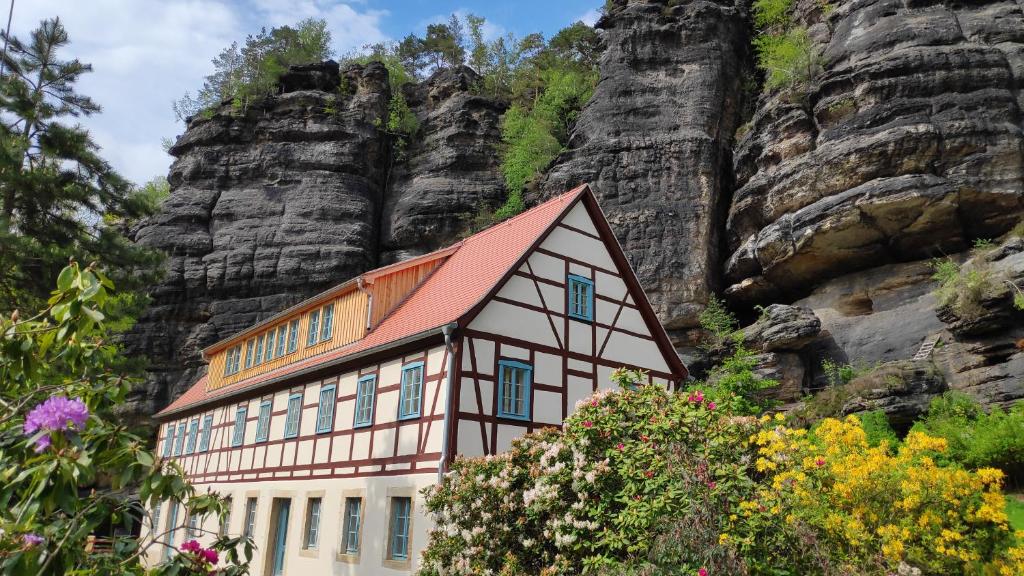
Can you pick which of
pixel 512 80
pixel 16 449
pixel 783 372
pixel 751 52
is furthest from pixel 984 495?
pixel 512 80

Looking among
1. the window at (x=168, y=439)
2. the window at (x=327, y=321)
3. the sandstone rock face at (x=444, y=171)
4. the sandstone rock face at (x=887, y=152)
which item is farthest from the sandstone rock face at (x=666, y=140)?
the window at (x=168, y=439)

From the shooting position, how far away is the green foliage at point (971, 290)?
701 inches

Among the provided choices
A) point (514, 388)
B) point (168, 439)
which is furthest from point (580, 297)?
point (168, 439)

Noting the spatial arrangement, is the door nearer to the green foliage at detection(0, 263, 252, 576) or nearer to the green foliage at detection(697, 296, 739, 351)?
the green foliage at detection(0, 263, 252, 576)

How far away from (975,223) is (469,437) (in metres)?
19.0

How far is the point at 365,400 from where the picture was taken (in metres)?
14.1

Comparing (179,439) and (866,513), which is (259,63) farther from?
(866,513)

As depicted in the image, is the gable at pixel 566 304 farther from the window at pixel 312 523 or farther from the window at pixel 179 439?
the window at pixel 179 439

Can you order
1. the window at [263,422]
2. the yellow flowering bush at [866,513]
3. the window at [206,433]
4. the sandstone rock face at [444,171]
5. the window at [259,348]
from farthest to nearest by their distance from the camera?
the sandstone rock face at [444,171] → the window at [206,433] → the window at [259,348] → the window at [263,422] → the yellow flowering bush at [866,513]

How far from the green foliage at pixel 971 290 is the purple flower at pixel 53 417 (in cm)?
2019

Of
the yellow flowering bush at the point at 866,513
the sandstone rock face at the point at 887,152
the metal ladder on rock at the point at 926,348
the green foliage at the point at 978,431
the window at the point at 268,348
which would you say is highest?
the sandstone rock face at the point at 887,152

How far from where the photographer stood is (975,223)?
72.6 ft

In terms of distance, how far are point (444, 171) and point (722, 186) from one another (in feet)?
45.1

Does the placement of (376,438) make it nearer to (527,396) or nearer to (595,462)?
(527,396)
